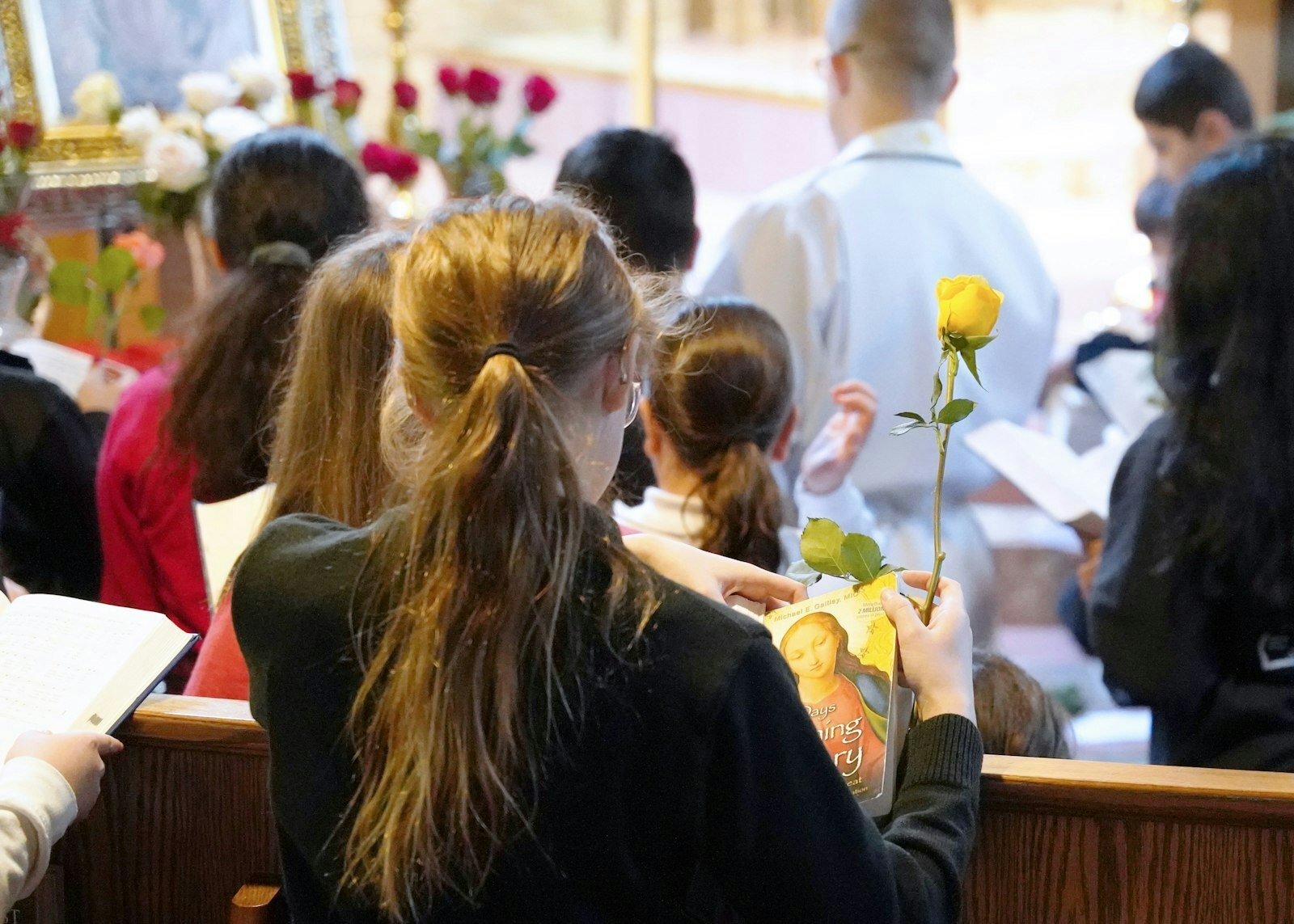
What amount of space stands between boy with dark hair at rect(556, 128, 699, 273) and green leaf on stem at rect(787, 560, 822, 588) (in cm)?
105

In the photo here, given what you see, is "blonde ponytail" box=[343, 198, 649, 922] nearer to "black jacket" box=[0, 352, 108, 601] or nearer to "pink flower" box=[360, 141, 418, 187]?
"black jacket" box=[0, 352, 108, 601]

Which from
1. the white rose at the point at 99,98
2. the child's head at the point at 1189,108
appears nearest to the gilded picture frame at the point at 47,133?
the white rose at the point at 99,98

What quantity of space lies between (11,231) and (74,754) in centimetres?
167

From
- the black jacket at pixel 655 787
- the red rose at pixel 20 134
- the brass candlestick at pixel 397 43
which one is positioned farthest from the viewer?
the brass candlestick at pixel 397 43

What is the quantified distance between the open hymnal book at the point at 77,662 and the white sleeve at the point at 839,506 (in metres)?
0.97

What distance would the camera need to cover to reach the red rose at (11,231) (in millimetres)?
2523

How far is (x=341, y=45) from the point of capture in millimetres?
3816

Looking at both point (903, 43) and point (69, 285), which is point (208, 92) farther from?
point (903, 43)

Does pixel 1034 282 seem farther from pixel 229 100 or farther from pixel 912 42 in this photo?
pixel 229 100

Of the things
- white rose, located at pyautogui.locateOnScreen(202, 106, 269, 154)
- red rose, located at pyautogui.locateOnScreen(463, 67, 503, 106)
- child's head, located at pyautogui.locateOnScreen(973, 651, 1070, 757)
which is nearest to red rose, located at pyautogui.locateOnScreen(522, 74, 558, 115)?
red rose, located at pyautogui.locateOnScreen(463, 67, 503, 106)

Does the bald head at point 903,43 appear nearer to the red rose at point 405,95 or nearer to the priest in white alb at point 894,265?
the priest in white alb at point 894,265

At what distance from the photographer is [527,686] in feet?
2.96

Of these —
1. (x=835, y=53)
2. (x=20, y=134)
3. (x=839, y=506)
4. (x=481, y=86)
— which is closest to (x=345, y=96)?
(x=481, y=86)

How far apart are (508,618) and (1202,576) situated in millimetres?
1035
